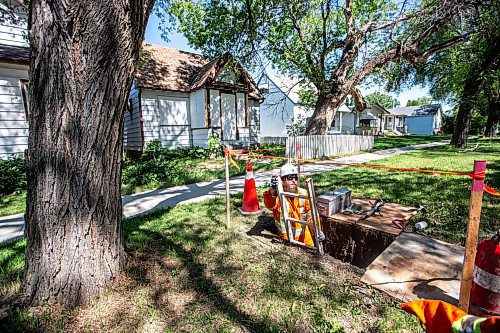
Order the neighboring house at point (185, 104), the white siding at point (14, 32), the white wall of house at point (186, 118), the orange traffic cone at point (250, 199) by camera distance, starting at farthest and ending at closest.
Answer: the white wall of house at point (186, 118) < the neighboring house at point (185, 104) < the white siding at point (14, 32) < the orange traffic cone at point (250, 199)

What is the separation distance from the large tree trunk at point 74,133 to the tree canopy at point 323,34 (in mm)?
5622

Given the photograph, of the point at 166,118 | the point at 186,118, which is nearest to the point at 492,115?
the point at 186,118

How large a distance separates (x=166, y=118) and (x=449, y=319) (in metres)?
13.7

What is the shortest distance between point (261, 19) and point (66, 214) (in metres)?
10.1

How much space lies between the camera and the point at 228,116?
14.3 meters

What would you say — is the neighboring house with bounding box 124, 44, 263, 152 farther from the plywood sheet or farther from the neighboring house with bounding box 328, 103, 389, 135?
the neighboring house with bounding box 328, 103, 389, 135

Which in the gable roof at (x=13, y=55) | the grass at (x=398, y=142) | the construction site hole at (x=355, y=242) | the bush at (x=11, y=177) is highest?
the gable roof at (x=13, y=55)

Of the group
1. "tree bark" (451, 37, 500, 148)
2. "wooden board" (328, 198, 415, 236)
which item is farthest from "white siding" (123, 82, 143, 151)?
"tree bark" (451, 37, 500, 148)

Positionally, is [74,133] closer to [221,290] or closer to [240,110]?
[221,290]

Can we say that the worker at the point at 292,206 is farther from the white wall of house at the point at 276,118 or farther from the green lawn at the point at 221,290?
the white wall of house at the point at 276,118

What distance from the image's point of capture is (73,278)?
7.50ft

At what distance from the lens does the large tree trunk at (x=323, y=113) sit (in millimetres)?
12102

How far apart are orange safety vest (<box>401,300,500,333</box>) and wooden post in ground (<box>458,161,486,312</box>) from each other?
951 mm

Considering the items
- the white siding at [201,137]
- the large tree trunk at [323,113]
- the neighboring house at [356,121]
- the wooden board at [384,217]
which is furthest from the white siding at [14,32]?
the neighboring house at [356,121]
